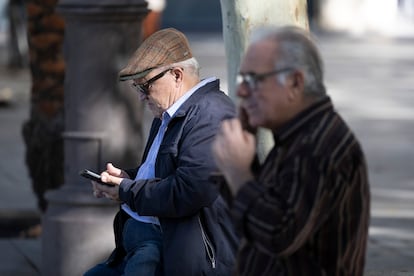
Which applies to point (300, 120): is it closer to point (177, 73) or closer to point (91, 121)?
point (177, 73)

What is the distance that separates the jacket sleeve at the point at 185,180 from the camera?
4594mm

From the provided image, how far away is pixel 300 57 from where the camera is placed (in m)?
3.34

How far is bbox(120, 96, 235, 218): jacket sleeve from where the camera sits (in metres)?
4.59

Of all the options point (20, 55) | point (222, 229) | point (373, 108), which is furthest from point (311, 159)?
point (20, 55)

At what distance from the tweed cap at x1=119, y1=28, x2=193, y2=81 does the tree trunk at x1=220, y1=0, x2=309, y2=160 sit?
103 cm

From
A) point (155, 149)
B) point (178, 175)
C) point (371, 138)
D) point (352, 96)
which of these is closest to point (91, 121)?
point (155, 149)

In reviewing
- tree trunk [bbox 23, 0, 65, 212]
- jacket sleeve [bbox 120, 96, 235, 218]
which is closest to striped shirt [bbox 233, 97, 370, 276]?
jacket sleeve [bbox 120, 96, 235, 218]

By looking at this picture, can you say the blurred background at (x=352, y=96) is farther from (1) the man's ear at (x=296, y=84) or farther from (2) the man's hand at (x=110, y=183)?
(1) the man's ear at (x=296, y=84)

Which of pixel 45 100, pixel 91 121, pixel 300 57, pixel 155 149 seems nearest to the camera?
pixel 300 57

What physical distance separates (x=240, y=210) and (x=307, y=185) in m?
0.22

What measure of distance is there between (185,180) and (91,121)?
8.64ft

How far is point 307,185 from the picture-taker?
3.23m

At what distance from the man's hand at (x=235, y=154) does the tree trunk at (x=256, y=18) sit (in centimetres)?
225

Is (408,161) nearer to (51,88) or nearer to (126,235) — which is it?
(51,88)
